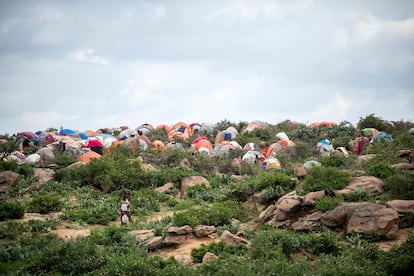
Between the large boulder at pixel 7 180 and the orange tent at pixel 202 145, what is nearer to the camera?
the large boulder at pixel 7 180

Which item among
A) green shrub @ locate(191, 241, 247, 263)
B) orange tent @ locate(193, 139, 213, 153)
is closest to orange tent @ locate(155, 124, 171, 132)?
orange tent @ locate(193, 139, 213, 153)

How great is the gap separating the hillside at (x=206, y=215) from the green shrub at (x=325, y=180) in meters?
0.03

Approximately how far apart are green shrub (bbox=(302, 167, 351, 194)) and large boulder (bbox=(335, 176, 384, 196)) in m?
0.22

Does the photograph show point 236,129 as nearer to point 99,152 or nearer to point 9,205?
point 99,152

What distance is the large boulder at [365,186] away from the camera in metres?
14.3

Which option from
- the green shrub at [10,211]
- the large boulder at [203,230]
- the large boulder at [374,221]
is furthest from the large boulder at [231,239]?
the green shrub at [10,211]

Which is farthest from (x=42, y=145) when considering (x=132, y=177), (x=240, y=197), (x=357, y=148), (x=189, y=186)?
(x=357, y=148)

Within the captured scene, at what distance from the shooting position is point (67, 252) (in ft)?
39.1

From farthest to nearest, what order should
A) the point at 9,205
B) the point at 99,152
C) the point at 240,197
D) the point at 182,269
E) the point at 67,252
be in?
the point at 99,152, the point at 240,197, the point at 9,205, the point at 67,252, the point at 182,269

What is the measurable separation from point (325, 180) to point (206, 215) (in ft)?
12.9

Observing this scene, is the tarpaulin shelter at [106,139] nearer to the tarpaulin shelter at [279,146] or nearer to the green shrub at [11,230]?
the tarpaulin shelter at [279,146]

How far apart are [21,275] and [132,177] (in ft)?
32.0

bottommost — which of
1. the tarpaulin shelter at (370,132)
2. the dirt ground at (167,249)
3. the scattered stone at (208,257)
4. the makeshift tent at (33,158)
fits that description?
the dirt ground at (167,249)

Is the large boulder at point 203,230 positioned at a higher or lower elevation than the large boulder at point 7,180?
lower
